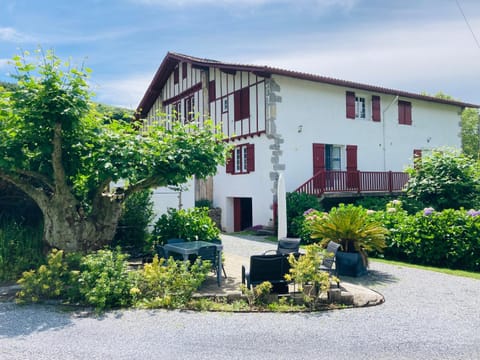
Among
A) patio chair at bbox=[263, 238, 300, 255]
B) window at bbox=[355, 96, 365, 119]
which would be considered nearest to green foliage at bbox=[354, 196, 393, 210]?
window at bbox=[355, 96, 365, 119]

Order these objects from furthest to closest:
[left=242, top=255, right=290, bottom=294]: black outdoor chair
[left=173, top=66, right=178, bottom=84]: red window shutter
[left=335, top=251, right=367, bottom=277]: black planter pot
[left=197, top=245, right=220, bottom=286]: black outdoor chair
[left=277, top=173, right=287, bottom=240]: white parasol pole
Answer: [left=173, top=66, right=178, bottom=84]: red window shutter, [left=277, top=173, right=287, bottom=240]: white parasol pole, [left=335, top=251, right=367, bottom=277]: black planter pot, [left=197, top=245, right=220, bottom=286]: black outdoor chair, [left=242, top=255, right=290, bottom=294]: black outdoor chair

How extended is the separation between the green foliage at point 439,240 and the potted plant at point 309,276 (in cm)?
455

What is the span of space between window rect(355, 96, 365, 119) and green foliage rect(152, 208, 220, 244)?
11.6 m

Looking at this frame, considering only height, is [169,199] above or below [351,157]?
below

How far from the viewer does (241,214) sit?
18.0m

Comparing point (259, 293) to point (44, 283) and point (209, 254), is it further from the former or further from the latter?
point (44, 283)

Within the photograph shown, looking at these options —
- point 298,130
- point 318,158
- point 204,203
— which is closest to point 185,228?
point 298,130

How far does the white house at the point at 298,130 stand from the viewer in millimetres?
15195

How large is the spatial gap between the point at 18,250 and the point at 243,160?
34.7ft

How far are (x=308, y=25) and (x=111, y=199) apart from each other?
239 inches

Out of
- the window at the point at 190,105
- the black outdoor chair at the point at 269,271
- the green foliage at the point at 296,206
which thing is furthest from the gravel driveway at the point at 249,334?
the window at the point at 190,105

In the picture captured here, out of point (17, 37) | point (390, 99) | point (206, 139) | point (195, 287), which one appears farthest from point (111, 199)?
point (390, 99)

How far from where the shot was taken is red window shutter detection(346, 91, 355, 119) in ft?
56.3

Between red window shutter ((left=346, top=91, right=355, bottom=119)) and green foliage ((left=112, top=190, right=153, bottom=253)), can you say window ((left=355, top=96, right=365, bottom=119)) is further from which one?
green foliage ((left=112, top=190, right=153, bottom=253))
